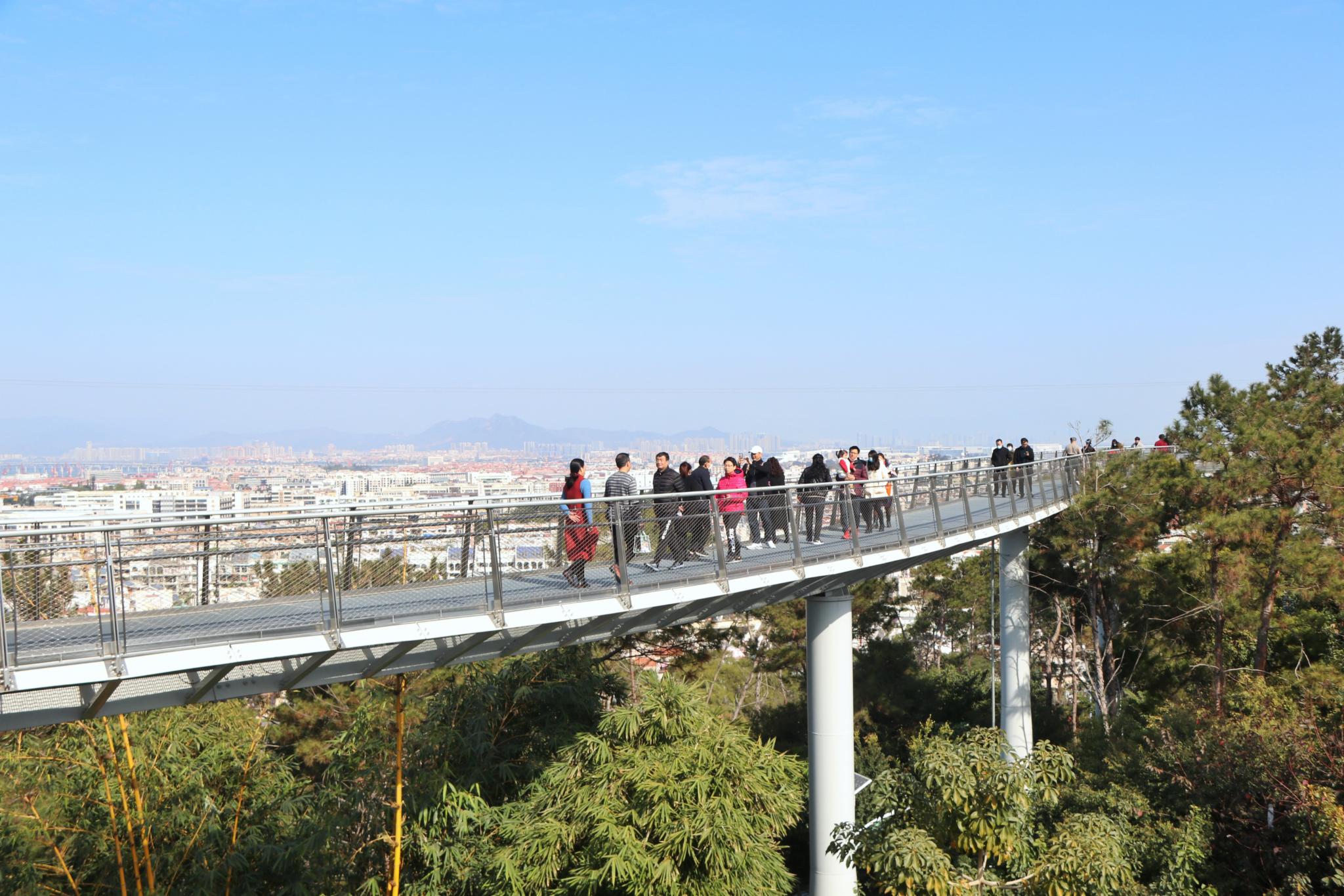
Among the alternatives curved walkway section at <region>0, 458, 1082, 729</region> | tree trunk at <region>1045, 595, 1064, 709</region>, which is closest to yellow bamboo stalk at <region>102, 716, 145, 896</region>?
curved walkway section at <region>0, 458, 1082, 729</region>

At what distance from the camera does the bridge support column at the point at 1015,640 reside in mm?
24422

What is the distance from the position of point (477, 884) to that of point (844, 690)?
5649mm

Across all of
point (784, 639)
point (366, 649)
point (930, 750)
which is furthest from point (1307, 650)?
point (366, 649)

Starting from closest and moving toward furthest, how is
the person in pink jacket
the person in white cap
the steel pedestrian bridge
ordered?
the steel pedestrian bridge, the person in pink jacket, the person in white cap

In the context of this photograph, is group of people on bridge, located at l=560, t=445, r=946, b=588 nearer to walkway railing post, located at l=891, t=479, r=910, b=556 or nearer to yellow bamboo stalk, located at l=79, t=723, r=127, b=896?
walkway railing post, located at l=891, t=479, r=910, b=556

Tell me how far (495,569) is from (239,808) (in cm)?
853

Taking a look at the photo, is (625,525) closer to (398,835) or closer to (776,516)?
(776,516)

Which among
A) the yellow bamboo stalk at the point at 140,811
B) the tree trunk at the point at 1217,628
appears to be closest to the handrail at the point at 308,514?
the yellow bamboo stalk at the point at 140,811

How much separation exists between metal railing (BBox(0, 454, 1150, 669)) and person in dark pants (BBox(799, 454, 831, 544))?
21.1 inches

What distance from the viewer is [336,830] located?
14.5 meters

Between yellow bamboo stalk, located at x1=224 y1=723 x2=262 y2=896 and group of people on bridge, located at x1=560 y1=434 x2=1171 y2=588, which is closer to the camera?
group of people on bridge, located at x1=560 y1=434 x2=1171 y2=588

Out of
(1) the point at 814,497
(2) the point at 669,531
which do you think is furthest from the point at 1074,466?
(2) the point at 669,531

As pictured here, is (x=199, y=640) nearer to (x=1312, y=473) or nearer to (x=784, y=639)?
(x=1312, y=473)

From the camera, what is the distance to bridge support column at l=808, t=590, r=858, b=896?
595 inches
